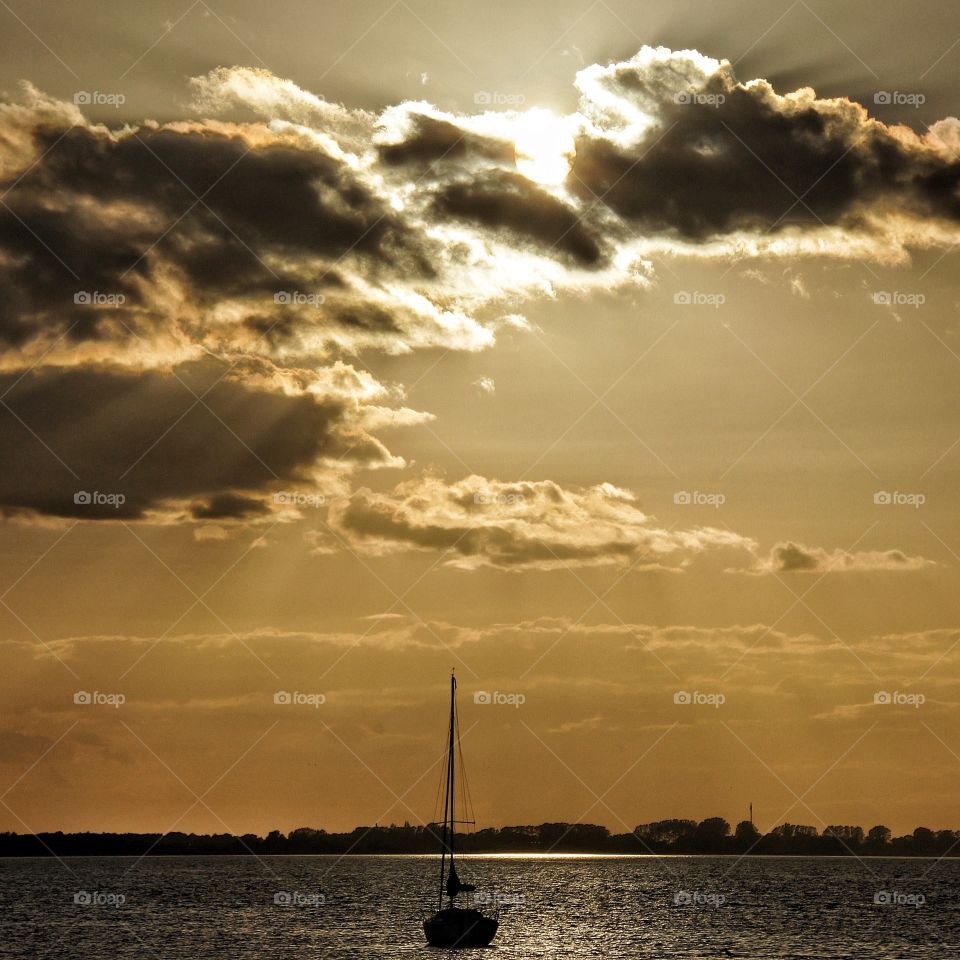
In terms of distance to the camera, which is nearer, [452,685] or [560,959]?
[452,685]

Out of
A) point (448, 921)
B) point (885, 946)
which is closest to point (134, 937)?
point (448, 921)

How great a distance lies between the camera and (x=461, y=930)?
10200 centimetres

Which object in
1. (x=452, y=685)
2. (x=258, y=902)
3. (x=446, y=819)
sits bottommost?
(x=258, y=902)

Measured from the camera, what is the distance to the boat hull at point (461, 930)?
10144 centimetres

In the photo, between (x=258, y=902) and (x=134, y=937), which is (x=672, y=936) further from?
(x=258, y=902)

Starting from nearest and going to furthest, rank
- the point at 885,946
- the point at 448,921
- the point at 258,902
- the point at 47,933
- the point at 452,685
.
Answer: the point at 452,685 < the point at 448,921 < the point at 885,946 < the point at 47,933 < the point at 258,902

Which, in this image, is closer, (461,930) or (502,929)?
(461,930)

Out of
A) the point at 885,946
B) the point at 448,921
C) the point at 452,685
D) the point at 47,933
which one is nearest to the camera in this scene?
the point at 452,685

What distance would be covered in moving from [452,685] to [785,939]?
59.4 m

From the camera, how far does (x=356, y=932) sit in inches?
5335

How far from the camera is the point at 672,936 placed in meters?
134

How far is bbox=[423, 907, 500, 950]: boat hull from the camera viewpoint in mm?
101438

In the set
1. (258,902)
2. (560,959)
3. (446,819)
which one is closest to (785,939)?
(560,959)

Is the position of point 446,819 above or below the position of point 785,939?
above
